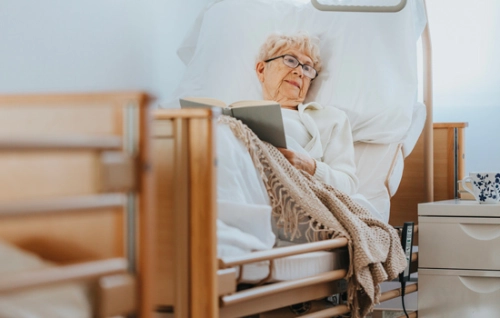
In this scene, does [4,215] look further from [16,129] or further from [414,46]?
[414,46]

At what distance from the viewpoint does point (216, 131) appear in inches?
54.0

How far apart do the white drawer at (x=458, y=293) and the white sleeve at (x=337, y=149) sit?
34 centimetres

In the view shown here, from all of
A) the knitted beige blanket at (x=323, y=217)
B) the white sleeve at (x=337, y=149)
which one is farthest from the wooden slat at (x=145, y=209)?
the white sleeve at (x=337, y=149)

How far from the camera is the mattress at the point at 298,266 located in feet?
4.35

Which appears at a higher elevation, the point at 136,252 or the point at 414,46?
the point at 414,46

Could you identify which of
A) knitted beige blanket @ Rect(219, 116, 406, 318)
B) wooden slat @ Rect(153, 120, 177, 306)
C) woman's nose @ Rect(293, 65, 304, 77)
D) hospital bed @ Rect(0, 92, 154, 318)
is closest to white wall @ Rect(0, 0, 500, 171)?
woman's nose @ Rect(293, 65, 304, 77)

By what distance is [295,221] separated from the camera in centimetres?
153

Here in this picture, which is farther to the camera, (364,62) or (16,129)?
(364,62)

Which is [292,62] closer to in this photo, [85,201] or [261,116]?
[261,116]

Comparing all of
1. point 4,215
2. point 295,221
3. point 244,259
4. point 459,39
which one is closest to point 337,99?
point 459,39

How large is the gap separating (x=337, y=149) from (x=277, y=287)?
2.60 feet

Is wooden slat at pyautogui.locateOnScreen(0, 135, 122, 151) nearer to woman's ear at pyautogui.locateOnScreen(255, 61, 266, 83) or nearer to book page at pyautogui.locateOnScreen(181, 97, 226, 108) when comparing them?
book page at pyautogui.locateOnScreen(181, 97, 226, 108)

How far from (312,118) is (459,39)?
0.84 metres

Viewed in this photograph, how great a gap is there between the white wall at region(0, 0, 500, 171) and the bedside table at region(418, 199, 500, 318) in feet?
2.44
